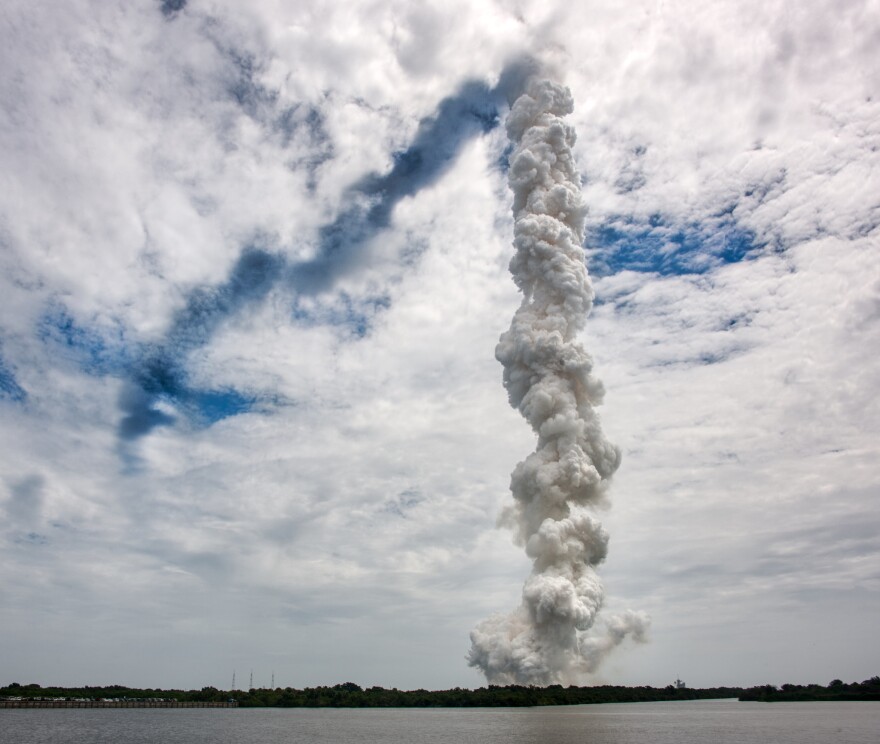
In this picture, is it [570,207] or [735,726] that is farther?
[570,207]

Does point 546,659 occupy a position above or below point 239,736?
above

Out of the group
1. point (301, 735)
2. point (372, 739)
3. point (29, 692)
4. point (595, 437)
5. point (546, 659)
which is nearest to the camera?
point (372, 739)

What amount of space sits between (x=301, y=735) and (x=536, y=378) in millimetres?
39416

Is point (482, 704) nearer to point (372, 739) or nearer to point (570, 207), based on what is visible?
point (372, 739)

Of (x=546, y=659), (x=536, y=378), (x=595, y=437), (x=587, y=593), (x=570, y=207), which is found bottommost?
(x=546, y=659)

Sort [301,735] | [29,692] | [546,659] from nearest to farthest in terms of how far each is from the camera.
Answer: [301,735], [546,659], [29,692]

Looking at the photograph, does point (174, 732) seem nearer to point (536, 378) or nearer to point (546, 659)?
point (546, 659)

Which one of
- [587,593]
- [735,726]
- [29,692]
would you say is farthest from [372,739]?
[29,692]

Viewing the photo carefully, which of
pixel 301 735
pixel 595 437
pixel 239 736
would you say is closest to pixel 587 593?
pixel 595 437

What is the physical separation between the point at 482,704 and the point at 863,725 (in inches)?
1518

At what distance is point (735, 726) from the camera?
60156 millimetres

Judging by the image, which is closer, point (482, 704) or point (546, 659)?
point (546, 659)

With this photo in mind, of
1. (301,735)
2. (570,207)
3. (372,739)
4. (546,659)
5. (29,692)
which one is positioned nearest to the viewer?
(372,739)

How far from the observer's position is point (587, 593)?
68750mm
